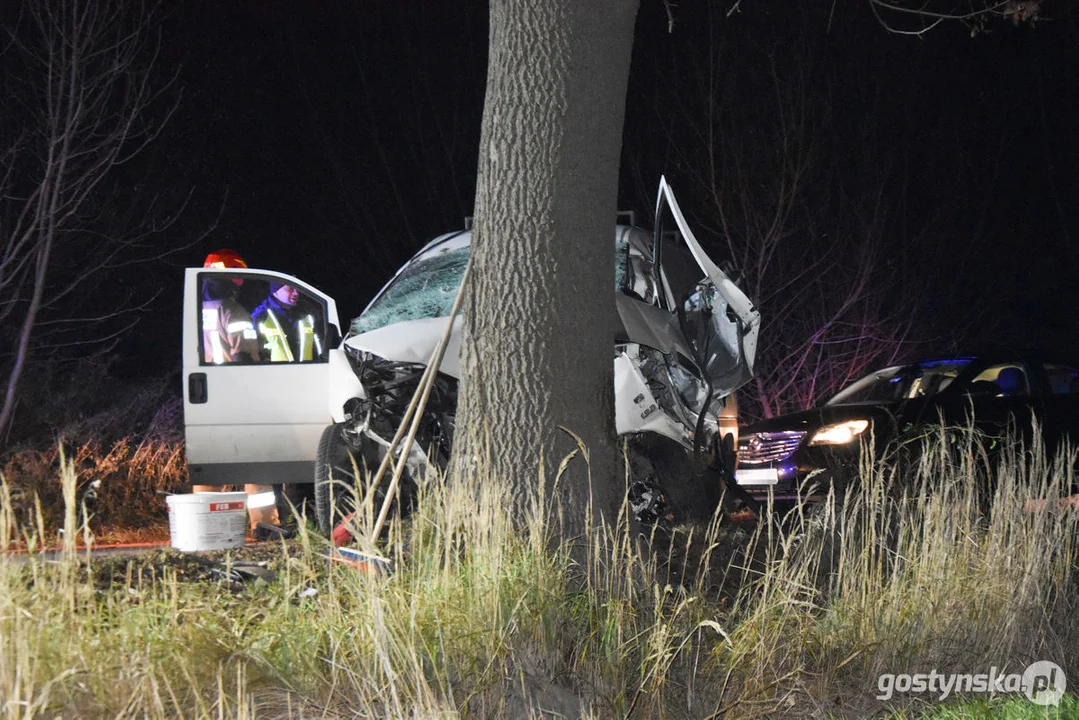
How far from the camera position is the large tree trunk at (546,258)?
485 centimetres

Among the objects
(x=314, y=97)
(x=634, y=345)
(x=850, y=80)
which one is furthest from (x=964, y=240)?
(x=634, y=345)

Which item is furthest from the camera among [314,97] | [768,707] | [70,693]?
[314,97]

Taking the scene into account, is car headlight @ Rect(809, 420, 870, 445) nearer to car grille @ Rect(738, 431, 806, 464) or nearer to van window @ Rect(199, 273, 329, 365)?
car grille @ Rect(738, 431, 806, 464)

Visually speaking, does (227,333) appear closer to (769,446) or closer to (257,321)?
(257,321)

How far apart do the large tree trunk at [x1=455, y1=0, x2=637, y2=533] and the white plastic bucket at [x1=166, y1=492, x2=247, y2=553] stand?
2.41 meters

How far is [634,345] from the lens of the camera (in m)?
7.01

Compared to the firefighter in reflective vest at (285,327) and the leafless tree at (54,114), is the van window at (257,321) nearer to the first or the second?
the firefighter in reflective vest at (285,327)

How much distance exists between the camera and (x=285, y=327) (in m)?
8.49

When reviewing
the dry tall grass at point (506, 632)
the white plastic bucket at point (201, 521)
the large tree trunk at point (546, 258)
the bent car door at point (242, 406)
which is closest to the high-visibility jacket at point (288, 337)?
the bent car door at point (242, 406)

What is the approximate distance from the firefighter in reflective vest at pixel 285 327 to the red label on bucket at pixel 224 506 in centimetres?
169

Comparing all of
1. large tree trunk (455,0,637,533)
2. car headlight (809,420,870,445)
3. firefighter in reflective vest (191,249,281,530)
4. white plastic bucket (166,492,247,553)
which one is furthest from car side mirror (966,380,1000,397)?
white plastic bucket (166,492,247,553)

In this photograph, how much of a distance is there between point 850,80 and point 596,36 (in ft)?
32.5

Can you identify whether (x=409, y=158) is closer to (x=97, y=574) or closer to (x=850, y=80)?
(x=850, y=80)

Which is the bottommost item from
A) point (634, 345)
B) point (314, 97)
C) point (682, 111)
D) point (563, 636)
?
point (563, 636)
